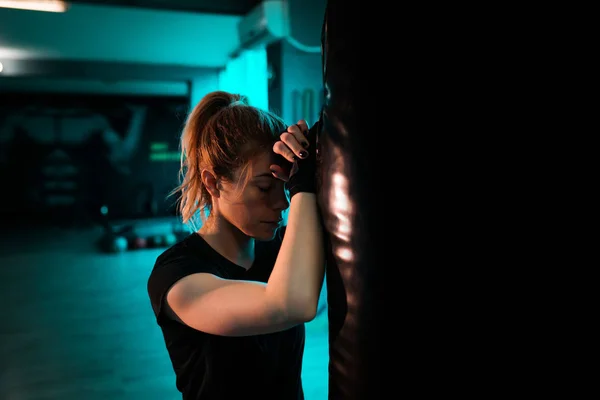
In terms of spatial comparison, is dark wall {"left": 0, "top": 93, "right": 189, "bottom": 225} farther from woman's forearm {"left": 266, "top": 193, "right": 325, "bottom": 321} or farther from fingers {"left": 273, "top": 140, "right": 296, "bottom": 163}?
woman's forearm {"left": 266, "top": 193, "right": 325, "bottom": 321}

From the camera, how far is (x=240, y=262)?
973 mm

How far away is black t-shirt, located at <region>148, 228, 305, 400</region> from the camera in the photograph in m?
0.84

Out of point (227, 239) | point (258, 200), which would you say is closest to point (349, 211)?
point (258, 200)

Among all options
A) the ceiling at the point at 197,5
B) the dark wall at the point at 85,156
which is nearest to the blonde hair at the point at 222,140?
the ceiling at the point at 197,5

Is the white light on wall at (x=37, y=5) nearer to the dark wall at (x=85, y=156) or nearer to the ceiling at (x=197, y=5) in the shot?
the ceiling at (x=197, y=5)

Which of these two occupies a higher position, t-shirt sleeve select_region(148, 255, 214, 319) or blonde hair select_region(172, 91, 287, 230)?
blonde hair select_region(172, 91, 287, 230)

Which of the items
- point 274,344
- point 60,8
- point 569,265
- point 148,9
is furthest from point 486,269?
point 60,8

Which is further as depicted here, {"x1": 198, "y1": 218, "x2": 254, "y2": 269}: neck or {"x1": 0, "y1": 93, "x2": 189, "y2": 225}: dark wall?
{"x1": 0, "y1": 93, "x2": 189, "y2": 225}: dark wall

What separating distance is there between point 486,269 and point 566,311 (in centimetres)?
10

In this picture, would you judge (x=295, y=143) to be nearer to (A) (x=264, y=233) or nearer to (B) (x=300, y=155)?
(B) (x=300, y=155)

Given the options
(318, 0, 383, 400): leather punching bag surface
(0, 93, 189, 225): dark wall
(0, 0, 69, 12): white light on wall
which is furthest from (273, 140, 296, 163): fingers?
(0, 93, 189, 225): dark wall

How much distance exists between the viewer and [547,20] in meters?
0.56

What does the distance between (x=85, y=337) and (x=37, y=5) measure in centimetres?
211

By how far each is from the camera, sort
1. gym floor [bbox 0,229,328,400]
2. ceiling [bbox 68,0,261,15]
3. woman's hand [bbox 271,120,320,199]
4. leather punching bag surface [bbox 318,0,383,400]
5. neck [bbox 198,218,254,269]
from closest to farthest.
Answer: leather punching bag surface [bbox 318,0,383,400]
woman's hand [bbox 271,120,320,199]
neck [bbox 198,218,254,269]
gym floor [bbox 0,229,328,400]
ceiling [bbox 68,0,261,15]
